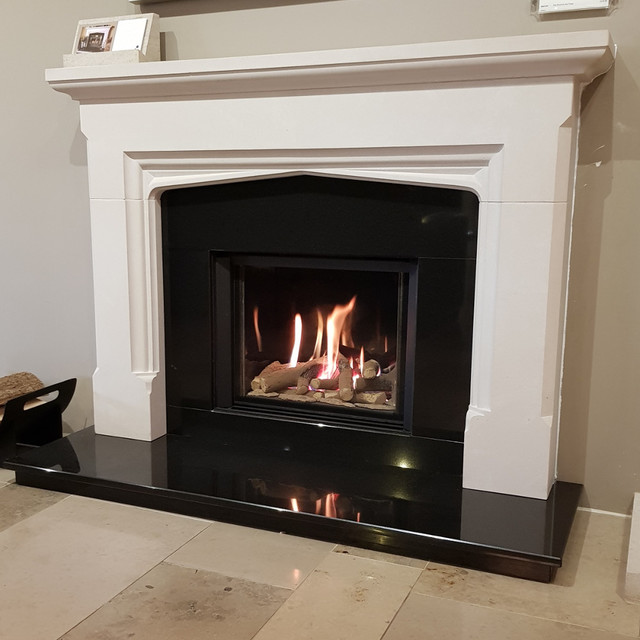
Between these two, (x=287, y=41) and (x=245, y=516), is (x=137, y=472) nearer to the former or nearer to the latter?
(x=245, y=516)

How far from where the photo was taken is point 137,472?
7.20 feet

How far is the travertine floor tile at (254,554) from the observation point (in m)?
1.77

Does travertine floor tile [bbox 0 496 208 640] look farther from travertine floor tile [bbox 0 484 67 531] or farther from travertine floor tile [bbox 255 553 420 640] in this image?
travertine floor tile [bbox 255 553 420 640]

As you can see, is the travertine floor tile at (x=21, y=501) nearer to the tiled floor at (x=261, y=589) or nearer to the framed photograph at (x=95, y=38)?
the tiled floor at (x=261, y=589)

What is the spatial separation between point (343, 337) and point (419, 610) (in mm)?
1027

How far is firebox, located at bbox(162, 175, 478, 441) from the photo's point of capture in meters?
2.13

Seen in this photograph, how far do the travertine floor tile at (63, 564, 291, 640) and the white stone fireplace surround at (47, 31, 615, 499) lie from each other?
2.35 ft

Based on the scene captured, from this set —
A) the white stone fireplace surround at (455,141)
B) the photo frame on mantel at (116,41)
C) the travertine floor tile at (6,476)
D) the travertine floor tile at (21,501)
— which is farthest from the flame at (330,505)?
the photo frame on mantel at (116,41)

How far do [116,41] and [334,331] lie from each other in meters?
1.12

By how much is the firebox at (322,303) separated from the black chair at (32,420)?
405 mm

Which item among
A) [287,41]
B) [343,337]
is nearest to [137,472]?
[343,337]

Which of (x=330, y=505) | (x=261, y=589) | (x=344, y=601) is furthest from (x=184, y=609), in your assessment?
(x=330, y=505)

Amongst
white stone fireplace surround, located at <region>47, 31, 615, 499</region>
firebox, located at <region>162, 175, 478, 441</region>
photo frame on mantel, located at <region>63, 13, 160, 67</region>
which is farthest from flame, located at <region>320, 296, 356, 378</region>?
photo frame on mantel, located at <region>63, 13, 160, 67</region>

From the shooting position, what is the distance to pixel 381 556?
1852mm
